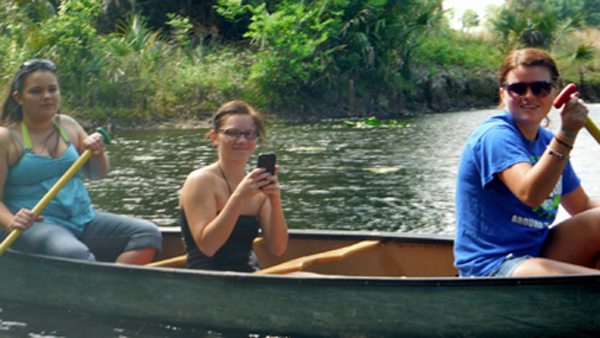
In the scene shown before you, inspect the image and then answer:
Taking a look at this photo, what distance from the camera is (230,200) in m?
2.78

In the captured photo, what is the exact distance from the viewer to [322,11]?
1964 cm

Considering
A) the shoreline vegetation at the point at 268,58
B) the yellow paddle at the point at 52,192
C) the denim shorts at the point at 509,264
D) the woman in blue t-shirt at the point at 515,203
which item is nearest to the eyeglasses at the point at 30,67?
the yellow paddle at the point at 52,192

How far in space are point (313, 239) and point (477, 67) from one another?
21853 millimetres

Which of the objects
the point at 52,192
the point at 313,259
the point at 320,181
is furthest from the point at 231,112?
the point at 320,181

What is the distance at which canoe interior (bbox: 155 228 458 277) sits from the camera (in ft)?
12.0

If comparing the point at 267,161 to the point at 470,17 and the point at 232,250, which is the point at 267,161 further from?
the point at 470,17

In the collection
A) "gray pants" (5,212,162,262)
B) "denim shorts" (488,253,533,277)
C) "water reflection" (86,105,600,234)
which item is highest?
"denim shorts" (488,253,533,277)

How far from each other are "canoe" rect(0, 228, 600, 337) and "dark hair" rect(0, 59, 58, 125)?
2.40 ft

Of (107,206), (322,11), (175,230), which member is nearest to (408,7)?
(322,11)

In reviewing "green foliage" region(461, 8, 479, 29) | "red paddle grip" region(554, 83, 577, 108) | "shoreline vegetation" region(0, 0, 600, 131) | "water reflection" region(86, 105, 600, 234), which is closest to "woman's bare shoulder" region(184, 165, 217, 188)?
"water reflection" region(86, 105, 600, 234)

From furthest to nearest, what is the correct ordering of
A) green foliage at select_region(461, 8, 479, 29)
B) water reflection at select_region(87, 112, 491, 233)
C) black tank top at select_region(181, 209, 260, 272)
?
1. green foliage at select_region(461, 8, 479, 29)
2. water reflection at select_region(87, 112, 491, 233)
3. black tank top at select_region(181, 209, 260, 272)

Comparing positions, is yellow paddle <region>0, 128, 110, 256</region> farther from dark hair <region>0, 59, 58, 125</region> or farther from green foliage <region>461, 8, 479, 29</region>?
green foliage <region>461, 8, 479, 29</region>

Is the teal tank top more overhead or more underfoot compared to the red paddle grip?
more underfoot

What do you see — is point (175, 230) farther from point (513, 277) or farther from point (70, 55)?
point (70, 55)
